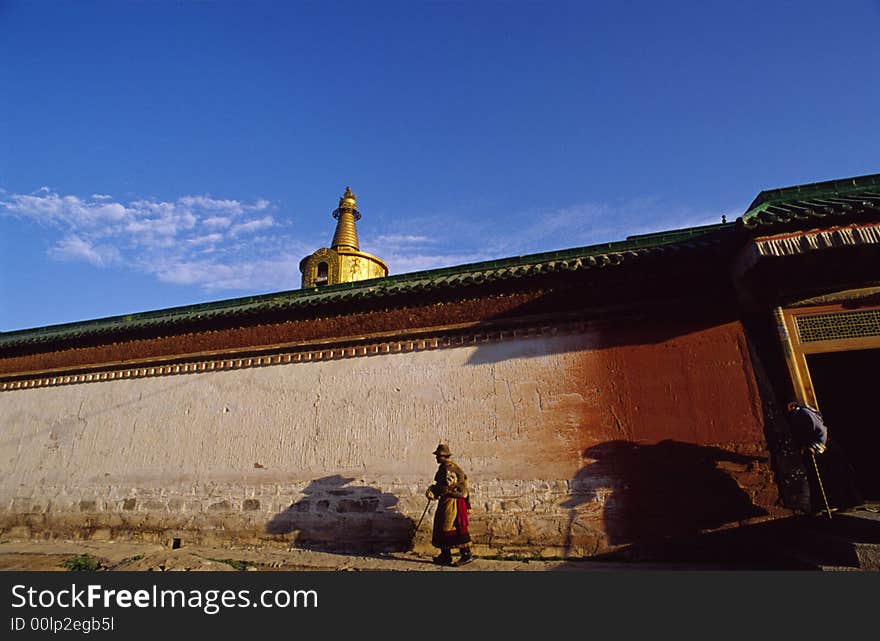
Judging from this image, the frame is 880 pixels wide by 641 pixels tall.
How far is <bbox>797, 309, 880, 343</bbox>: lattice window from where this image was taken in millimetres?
6035

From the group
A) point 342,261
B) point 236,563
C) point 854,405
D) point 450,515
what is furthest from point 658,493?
point 342,261

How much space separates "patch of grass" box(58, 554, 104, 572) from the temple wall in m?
1.34

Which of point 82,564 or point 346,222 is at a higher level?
point 346,222

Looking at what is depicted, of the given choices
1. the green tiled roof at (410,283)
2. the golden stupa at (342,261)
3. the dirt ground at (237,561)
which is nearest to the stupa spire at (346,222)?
the golden stupa at (342,261)

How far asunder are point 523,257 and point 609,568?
470 cm

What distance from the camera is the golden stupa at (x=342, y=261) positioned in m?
21.2

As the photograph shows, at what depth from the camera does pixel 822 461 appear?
18.5ft

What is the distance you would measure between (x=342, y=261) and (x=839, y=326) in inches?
707

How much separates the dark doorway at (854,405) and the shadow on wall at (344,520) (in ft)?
21.7

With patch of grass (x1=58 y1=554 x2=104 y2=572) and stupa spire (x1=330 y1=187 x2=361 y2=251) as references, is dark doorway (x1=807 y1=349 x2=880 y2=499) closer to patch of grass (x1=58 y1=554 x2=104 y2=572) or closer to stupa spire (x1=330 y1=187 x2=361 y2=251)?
patch of grass (x1=58 y1=554 x2=104 y2=572)

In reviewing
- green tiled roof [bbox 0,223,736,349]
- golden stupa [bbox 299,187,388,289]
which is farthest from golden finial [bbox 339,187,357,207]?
green tiled roof [bbox 0,223,736,349]

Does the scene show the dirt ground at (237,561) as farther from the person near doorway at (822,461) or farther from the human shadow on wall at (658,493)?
the person near doorway at (822,461)

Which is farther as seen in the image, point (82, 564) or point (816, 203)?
point (82, 564)

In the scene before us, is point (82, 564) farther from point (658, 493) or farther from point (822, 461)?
point (822, 461)
